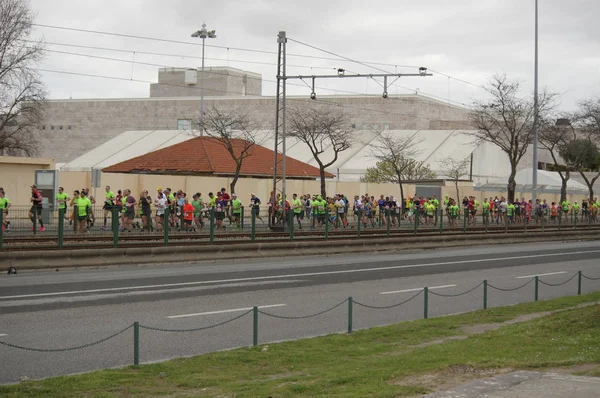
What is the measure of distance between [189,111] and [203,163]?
47.7 metres

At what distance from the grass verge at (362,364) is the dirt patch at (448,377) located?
12mm

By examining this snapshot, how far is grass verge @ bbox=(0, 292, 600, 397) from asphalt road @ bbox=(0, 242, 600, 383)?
1.02 metres

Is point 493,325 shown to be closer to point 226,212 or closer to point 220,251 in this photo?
point 220,251

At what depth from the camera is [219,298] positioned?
64.6 feet

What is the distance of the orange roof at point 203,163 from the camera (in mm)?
57844

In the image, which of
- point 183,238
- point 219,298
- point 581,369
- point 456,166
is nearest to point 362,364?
point 581,369

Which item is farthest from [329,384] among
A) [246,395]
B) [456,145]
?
[456,145]

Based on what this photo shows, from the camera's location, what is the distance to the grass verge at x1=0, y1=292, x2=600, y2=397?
10086 millimetres

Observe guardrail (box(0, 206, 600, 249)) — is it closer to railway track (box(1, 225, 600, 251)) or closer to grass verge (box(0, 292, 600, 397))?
railway track (box(1, 225, 600, 251))

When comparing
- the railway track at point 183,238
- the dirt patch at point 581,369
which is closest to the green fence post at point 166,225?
the railway track at point 183,238

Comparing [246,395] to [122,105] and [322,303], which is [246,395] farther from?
[122,105]

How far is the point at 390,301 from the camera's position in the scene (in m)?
20.1

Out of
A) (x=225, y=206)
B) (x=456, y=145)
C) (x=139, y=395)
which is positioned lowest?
(x=139, y=395)

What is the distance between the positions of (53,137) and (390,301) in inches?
3643
